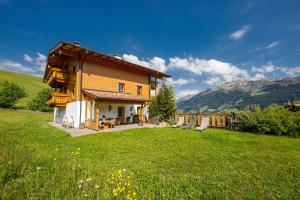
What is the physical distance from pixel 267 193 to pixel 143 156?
4425 mm

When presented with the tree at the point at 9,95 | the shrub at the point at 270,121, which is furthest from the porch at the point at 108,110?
the tree at the point at 9,95

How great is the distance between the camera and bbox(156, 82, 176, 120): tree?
2028 cm

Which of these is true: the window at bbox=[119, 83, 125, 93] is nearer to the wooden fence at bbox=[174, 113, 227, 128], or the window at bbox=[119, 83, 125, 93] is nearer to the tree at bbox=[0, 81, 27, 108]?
the wooden fence at bbox=[174, 113, 227, 128]

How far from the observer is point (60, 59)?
1991 centimetres

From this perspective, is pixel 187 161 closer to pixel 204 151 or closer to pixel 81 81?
pixel 204 151

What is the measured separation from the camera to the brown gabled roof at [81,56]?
52.3 ft

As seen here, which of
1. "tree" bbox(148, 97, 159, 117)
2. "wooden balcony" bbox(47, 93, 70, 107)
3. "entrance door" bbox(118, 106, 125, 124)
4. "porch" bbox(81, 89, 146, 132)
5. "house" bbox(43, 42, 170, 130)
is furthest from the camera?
"tree" bbox(148, 97, 159, 117)

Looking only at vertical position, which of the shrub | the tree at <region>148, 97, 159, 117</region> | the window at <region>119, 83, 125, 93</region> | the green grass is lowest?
the green grass

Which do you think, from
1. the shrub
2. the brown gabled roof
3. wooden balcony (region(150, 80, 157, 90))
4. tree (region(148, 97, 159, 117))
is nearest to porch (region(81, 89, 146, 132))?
tree (region(148, 97, 159, 117))

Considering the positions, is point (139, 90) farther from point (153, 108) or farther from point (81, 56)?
point (81, 56)

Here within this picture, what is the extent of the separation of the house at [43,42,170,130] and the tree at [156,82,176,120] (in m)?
1.92

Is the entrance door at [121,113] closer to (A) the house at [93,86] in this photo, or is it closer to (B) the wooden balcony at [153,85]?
(A) the house at [93,86]

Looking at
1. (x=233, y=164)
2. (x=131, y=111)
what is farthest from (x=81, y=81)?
(x=233, y=164)

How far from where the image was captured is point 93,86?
58.5ft
